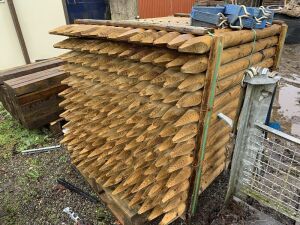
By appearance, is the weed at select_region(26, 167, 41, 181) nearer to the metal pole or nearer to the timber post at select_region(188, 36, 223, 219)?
the timber post at select_region(188, 36, 223, 219)

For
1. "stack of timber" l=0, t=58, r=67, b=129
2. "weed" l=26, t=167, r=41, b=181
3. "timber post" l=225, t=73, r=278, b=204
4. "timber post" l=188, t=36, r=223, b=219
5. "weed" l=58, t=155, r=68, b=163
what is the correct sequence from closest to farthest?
"timber post" l=188, t=36, r=223, b=219 < "timber post" l=225, t=73, r=278, b=204 < "weed" l=26, t=167, r=41, b=181 < "weed" l=58, t=155, r=68, b=163 < "stack of timber" l=0, t=58, r=67, b=129

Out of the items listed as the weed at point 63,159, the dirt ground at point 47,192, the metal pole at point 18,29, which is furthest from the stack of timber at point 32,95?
the metal pole at point 18,29

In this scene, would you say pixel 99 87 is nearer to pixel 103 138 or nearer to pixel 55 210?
pixel 103 138

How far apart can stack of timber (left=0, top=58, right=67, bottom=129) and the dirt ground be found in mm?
457

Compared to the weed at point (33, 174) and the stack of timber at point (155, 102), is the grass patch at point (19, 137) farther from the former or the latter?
the stack of timber at point (155, 102)

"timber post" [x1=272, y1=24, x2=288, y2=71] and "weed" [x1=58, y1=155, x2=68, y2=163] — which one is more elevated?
"timber post" [x1=272, y1=24, x2=288, y2=71]

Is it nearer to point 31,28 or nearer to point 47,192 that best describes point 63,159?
point 47,192

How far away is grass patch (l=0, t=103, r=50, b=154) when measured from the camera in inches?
212

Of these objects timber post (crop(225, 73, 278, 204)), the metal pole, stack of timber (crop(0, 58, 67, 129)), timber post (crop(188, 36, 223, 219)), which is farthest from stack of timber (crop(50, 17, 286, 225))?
the metal pole

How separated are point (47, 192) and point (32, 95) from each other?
220 cm

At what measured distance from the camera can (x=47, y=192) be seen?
13.4 ft

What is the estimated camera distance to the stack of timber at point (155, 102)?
2.36 metres

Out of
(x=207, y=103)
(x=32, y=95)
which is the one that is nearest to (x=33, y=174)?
(x=32, y=95)

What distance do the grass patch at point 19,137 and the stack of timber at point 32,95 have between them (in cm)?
28
